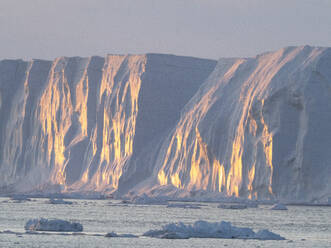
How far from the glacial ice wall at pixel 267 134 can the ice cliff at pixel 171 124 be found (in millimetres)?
86

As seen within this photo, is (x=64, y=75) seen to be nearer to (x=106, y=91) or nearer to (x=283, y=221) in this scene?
(x=106, y=91)

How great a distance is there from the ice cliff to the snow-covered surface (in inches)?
1168

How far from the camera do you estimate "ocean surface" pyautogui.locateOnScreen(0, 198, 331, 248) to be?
1540 inches

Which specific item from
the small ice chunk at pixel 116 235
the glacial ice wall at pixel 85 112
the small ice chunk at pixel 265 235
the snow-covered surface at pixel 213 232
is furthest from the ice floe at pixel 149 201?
the small ice chunk at pixel 265 235

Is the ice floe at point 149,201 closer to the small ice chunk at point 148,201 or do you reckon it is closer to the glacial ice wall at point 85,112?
the small ice chunk at point 148,201

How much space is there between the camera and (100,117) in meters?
96.8

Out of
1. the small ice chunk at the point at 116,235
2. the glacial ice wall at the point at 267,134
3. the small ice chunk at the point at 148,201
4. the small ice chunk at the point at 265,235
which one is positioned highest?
the glacial ice wall at the point at 267,134

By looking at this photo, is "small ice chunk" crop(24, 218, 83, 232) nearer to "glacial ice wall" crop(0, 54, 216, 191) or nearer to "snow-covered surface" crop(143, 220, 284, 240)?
"snow-covered surface" crop(143, 220, 284, 240)

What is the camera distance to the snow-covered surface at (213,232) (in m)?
40.5

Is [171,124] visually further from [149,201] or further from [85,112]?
[149,201]

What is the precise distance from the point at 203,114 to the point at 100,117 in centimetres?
1598

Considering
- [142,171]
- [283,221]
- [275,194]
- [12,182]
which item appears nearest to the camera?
[283,221]

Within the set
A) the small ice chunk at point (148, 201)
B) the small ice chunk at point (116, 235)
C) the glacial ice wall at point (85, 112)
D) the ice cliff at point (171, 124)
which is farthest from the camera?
the glacial ice wall at point (85, 112)

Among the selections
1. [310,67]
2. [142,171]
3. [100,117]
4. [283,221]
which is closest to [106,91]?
[100,117]
